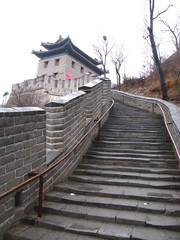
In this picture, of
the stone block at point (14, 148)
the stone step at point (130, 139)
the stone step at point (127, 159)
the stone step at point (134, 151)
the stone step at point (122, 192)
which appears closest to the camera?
the stone block at point (14, 148)

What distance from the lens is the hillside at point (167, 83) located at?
1377 cm

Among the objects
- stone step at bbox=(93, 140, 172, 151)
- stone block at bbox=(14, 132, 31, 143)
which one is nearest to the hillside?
stone step at bbox=(93, 140, 172, 151)

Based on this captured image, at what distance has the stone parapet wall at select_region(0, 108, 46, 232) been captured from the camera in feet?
9.81

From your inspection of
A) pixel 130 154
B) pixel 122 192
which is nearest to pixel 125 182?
pixel 122 192

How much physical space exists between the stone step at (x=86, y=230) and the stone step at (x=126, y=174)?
60.7 inches

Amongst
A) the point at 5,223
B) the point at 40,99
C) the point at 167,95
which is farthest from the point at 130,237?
the point at 40,99

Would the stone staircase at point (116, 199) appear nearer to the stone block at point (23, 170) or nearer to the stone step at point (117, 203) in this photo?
the stone step at point (117, 203)

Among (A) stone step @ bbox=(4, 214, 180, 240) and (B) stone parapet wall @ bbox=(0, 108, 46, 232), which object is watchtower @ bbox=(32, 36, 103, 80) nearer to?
(B) stone parapet wall @ bbox=(0, 108, 46, 232)

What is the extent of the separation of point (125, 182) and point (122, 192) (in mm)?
449

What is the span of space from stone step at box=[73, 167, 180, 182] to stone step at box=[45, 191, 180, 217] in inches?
35.4

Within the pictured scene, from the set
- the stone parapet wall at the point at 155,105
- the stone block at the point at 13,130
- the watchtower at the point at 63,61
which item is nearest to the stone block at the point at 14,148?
the stone block at the point at 13,130

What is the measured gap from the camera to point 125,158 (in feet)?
17.5

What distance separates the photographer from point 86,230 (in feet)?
9.76

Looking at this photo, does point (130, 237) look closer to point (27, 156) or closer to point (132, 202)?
point (132, 202)
